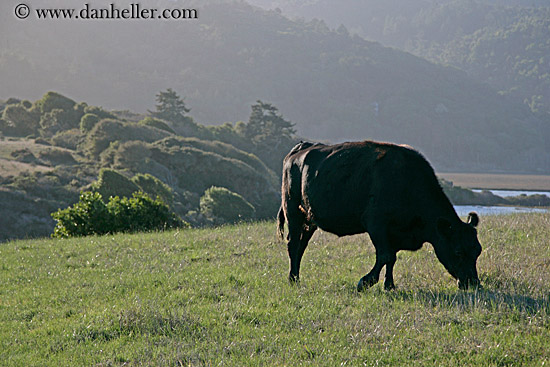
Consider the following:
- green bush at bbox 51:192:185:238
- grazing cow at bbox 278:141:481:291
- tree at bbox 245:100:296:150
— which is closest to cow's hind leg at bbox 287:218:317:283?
grazing cow at bbox 278:141:481:291

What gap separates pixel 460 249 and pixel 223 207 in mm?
37861

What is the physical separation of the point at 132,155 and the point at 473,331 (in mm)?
54867

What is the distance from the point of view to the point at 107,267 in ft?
37.0

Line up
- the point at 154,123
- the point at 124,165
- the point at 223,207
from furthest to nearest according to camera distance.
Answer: the point at 154,123, the point at 124,165, the point at 223,207

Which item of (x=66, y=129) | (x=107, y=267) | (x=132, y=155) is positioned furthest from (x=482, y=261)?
(x=66, y=129)

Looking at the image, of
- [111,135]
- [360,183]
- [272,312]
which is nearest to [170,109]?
[111,135]

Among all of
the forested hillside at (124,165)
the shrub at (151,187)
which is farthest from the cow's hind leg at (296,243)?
the shrub at (151,187)

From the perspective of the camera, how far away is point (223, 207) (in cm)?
4478

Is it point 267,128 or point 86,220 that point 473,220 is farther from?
point 267,128

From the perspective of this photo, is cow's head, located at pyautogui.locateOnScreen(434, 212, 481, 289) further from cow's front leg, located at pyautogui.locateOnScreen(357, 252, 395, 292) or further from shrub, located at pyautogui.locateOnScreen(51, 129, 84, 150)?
shrub, located at pyautogui.locateOnScreen(51, 129, 84, 150)

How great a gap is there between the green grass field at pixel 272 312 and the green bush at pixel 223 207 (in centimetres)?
3221

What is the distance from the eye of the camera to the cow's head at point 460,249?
7636mm

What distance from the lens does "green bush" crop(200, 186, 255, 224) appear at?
44.3 metres

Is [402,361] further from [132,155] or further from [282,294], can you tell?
[132,155]
